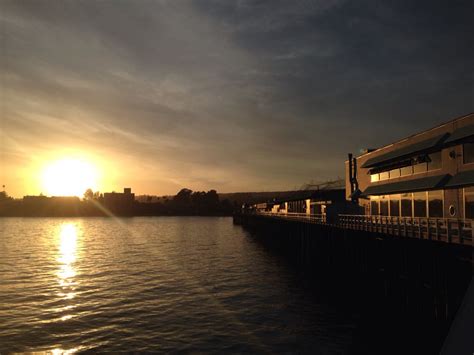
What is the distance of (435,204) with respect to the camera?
34594 mm

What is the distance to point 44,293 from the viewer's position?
34688 millimetres

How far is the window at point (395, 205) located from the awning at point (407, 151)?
4.09 meters

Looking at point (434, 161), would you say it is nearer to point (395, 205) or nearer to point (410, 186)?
point (410, 186)

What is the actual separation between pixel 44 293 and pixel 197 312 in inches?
608

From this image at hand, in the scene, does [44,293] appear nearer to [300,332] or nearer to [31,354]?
[31,354]

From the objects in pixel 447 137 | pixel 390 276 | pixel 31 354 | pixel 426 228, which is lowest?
pixel 31 354

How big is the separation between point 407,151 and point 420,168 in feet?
7.12

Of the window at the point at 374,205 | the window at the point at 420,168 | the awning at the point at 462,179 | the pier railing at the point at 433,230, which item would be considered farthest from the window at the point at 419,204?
the window at the point at 374,205

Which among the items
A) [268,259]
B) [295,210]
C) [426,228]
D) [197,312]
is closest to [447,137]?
[426,228]

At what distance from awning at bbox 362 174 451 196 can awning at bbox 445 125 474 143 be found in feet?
10.4

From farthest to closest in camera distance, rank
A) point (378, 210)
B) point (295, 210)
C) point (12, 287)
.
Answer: point (295, 210)
point (378, 210)
point (12, 287)

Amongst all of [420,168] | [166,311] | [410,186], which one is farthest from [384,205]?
[166,311]

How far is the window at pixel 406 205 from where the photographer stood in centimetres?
3881

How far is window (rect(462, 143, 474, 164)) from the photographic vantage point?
30.1 metres
